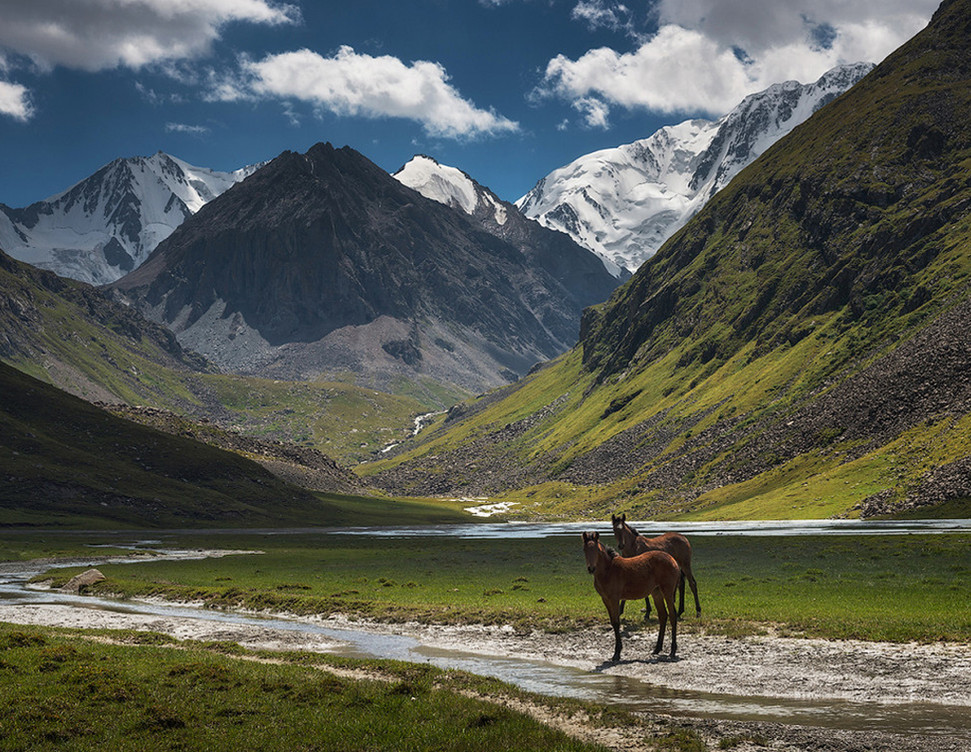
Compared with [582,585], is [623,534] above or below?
above

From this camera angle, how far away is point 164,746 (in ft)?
67.0

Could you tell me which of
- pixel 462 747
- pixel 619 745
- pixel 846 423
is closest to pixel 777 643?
pixel 619 745

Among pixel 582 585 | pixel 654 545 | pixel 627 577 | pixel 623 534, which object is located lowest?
pixel 582 585

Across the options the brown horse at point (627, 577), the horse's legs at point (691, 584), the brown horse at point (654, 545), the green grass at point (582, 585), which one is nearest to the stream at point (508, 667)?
the brown horse at point (627, 577)

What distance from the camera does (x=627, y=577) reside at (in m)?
32.8

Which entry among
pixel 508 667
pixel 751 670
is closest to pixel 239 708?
pixel 508 667

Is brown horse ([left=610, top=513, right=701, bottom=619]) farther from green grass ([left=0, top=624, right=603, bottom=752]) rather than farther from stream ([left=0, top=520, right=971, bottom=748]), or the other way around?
green grass ([left=0, top=624, right=603, bottom=752])

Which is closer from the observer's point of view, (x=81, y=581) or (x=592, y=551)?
(x=592, y=551)

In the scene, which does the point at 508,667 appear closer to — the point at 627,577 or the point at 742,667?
the point at 627,577

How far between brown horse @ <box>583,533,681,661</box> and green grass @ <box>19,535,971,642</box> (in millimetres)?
5384

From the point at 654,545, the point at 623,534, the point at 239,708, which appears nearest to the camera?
the point at 239,708

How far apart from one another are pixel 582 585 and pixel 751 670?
103 ft

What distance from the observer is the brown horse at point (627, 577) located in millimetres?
32562

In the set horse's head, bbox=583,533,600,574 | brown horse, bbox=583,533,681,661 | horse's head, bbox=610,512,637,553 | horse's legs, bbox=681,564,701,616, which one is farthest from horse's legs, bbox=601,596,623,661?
horse's legs, bbox=681,564,701,616
